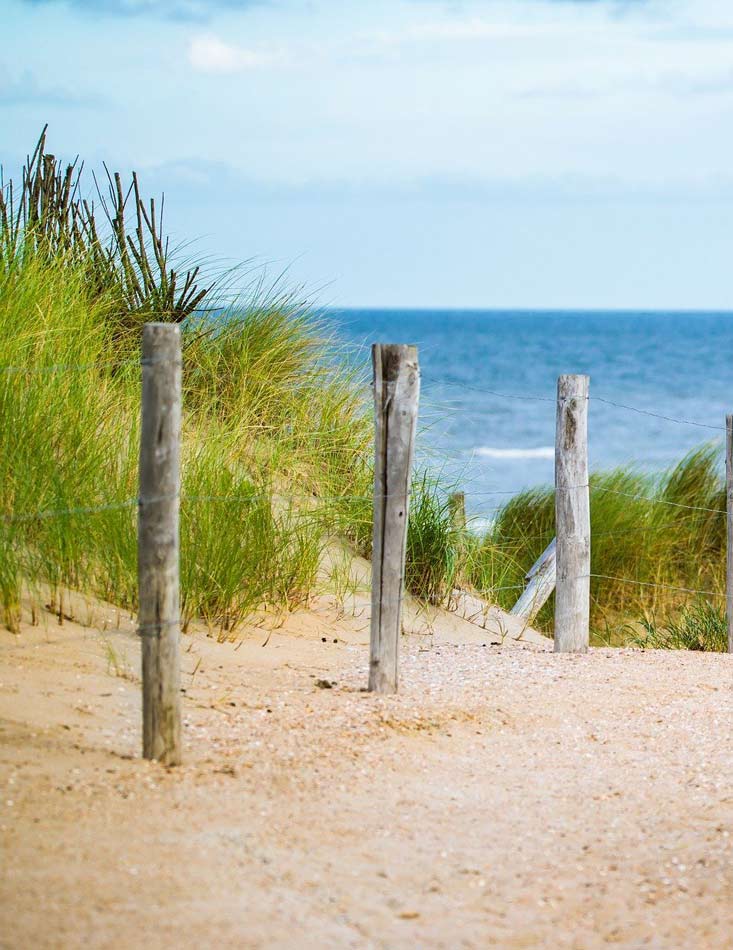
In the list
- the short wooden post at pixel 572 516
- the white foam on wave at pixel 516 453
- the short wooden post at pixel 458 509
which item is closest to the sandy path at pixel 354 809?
the short wooden post at pixel 572 516

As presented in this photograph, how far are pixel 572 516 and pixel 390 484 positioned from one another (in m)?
1.60

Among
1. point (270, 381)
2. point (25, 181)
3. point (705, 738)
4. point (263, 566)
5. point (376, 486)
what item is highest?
point (25, 181)

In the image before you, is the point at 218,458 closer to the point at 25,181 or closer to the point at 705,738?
the point at 705,738

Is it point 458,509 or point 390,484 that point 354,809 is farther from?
point 458,509

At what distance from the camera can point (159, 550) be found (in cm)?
369

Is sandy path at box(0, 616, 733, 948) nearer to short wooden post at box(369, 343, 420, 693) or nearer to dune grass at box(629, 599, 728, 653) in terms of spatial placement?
short wooden post at box(369, 343, 420, 693)

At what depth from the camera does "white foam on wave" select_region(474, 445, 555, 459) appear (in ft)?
82.3

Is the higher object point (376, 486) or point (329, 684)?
point (376, 486)

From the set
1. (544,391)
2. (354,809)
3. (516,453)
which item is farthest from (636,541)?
(544,391)

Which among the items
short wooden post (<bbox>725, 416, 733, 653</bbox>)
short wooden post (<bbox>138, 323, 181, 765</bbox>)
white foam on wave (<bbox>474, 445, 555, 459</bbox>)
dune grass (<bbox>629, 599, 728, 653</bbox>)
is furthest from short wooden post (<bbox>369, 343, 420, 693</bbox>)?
white foam on wave (<bbox>474, 445, 555, 459</bbox>)

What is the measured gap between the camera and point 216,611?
18.2ft

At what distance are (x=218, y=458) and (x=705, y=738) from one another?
9.03ft

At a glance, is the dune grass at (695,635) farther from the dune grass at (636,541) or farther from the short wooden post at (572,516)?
the short wooden post at (572,516)

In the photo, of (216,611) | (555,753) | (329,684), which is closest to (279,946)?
Result: (555,753)
